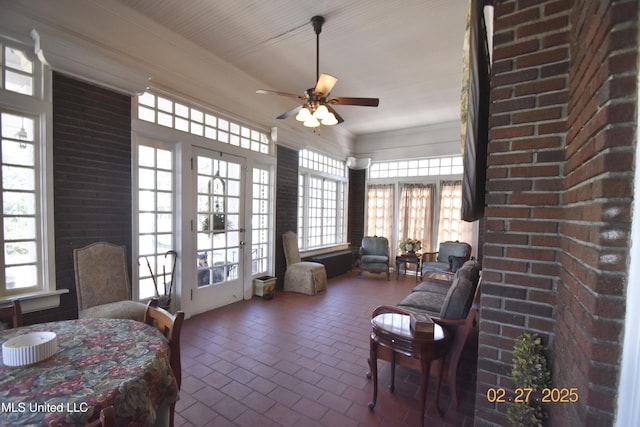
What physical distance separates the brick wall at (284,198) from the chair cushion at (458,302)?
3.24 meters

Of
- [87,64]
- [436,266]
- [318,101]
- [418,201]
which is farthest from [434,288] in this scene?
[87,64]

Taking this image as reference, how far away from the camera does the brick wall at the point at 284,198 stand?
193 inches

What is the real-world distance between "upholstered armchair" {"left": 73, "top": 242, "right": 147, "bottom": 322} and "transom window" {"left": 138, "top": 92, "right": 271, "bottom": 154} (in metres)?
1.51

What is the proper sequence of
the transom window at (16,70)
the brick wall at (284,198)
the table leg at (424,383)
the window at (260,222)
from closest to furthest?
the table leg at (424,383)
the transom window at (16,70)
the window at (260,222)
the brick wall at (284,198)

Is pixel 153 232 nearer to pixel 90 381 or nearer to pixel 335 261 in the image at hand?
pixel 90 381

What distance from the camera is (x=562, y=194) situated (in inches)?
48.8

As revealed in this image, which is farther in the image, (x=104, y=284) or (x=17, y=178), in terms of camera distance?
(x=104, y=284)

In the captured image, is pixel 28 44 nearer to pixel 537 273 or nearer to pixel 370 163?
pixel 537 273

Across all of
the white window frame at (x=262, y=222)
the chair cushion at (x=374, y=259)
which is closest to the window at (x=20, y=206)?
the white window frame at (x=262, y=222)

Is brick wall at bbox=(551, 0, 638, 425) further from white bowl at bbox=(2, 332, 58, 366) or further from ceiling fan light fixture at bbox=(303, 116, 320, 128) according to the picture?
ceiling fan light fixture at bbox=(303, 116, 320, 128)

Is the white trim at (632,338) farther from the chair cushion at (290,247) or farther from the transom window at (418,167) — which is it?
the transom window at (418,167)

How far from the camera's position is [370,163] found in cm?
714

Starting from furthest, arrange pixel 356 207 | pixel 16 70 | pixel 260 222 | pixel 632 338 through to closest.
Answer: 1. pixel 356 207
2. pixel 260 222
3. pixel 16 70
4. pixel 632 338

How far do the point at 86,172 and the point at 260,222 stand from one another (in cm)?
249
